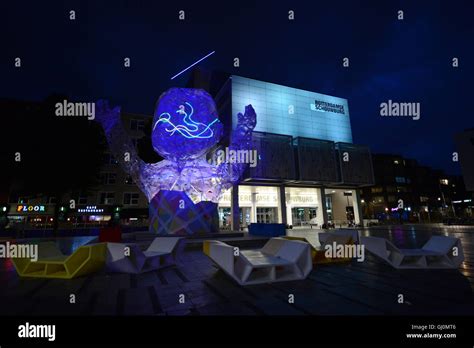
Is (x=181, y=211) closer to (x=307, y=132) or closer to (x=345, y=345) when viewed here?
(x=345, y=345)

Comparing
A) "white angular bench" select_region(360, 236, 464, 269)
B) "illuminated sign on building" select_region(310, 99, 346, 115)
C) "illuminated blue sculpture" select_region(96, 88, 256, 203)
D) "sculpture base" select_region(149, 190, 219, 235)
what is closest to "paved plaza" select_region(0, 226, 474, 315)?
"white angular bench" select_region(360, 236, 464, 269)

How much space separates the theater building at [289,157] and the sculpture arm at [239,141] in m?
14.2

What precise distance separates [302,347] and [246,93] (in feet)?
118

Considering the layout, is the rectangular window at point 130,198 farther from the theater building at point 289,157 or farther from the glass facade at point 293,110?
the glass facade at point 293,110

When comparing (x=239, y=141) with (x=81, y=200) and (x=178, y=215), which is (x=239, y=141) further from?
(x=81, y=200)

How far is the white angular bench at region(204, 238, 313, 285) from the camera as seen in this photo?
5391mm

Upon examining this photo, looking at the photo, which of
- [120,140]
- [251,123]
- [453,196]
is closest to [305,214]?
[251,123]

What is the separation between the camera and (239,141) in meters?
15.4

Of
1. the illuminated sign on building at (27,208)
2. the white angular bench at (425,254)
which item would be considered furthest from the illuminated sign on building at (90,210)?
the white angular bench at (425,254)

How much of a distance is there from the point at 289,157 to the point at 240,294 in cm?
2992

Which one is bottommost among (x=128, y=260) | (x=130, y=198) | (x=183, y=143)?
(x=128, y=260)

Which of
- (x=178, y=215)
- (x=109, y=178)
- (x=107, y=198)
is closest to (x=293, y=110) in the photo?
(x=178, y=215)

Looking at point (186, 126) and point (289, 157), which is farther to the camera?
point (289, 157)

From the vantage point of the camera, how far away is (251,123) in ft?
49.2
